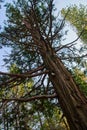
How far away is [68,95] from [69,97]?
0.07 m

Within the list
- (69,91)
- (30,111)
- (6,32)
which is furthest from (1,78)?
(69,91)

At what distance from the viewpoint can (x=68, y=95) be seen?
4.23 metres

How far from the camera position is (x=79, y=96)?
165 inches

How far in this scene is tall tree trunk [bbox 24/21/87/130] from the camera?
145 inches

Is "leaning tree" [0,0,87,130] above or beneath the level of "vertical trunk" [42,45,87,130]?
above

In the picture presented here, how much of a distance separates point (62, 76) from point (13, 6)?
565cm

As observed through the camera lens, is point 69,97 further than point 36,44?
No

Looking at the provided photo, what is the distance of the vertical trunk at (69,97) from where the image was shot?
3672mm

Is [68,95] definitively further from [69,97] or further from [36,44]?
[36,44]

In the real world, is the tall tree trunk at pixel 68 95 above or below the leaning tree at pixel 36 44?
below

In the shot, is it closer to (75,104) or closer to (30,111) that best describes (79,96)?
(75,104)

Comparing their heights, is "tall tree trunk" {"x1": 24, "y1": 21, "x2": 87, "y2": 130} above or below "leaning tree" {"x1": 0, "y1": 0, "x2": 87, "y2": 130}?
below

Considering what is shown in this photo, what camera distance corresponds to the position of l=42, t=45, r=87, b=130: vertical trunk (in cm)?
367

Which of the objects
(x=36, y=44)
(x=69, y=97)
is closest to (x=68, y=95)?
(x=69, y=97)
